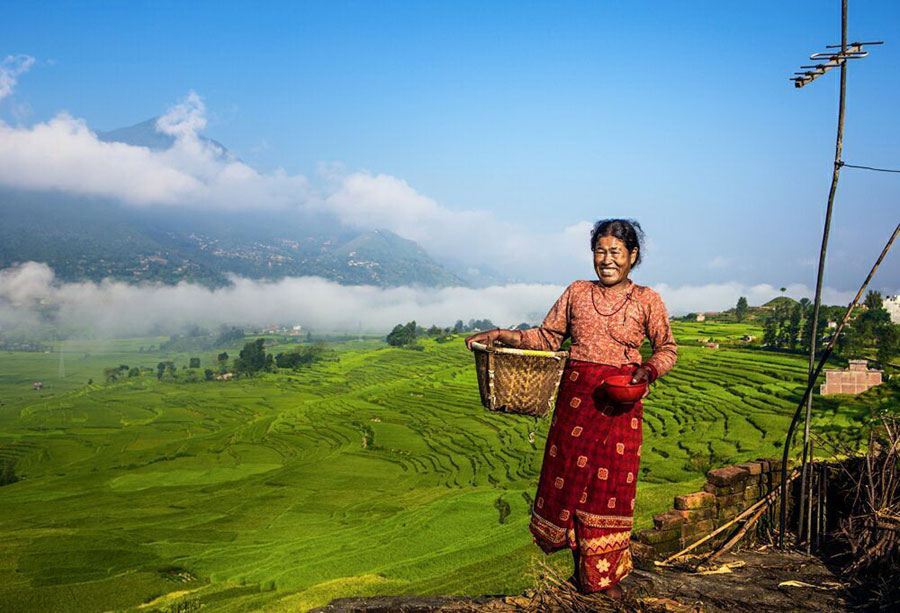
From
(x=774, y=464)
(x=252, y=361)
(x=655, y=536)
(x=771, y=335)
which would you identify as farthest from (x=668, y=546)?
(x=252, y=361)

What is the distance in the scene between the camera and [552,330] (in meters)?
3.31

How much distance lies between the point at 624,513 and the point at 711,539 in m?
2.02

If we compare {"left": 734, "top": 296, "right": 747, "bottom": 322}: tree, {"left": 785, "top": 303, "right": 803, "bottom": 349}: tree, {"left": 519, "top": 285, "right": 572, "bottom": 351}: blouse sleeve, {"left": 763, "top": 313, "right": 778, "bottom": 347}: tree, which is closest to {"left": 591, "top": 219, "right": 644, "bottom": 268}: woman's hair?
{"left": 519, "top": 285, "right": 572, "bottom": 351}: blouse sleeve

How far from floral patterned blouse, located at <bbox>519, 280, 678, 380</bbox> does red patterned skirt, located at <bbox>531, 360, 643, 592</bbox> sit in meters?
0.09

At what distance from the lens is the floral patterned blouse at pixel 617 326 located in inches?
122

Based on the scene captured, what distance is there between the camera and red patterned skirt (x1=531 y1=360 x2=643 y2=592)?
299 cm

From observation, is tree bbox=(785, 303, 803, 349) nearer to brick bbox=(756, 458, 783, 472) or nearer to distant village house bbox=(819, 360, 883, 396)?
distant village house bbox=(819, 360, 883, 396)

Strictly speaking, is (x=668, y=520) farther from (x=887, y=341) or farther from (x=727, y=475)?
(x=887, y=341)

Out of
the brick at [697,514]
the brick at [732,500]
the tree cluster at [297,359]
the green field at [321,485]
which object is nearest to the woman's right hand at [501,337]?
the brick at [697,514]

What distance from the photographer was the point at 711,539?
14.9ft

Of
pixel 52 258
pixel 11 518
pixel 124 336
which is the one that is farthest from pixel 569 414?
pixel 52 258

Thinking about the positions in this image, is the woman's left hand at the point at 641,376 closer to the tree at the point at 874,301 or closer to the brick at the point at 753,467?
the brick at the point at 753,467

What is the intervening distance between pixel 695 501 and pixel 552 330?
2145mm

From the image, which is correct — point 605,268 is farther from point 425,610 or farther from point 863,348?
point 863,348
